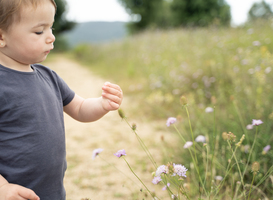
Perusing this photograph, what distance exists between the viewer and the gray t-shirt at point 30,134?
3.06 feet

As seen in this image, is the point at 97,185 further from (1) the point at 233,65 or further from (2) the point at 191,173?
(1) the point at 233,65

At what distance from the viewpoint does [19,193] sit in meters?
0.87

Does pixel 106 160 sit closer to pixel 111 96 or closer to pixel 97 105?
pixel 97 105

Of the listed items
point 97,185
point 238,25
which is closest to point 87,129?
point 97,185

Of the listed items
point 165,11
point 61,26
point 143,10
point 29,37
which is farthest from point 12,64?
point 61,26

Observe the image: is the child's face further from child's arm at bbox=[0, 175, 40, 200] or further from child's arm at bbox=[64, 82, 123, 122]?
child's arm at bbox=[0, 175, 40, 200]

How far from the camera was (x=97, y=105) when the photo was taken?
1.21 m

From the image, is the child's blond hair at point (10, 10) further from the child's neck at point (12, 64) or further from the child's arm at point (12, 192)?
the child's arm at point (12, 192)

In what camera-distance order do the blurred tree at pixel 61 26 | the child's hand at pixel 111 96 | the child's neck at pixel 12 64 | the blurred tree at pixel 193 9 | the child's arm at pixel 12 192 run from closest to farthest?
the child's arm at pixel 12 192
the child's neck at pixel 12 64
the child's hand at pixel 111 96
the blurred tree at pixel 193 9
the blurred tree at pixel 61 26

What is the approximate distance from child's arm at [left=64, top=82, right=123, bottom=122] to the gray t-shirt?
0.19 m

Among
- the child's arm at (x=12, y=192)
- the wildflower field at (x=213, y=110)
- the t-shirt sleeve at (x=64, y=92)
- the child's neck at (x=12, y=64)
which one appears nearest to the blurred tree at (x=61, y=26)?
the wildflower field at (x=213, y=110)

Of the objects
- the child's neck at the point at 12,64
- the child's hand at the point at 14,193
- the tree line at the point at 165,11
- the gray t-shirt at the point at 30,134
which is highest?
the tree line at the point at 165,11

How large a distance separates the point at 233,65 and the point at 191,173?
2.05m

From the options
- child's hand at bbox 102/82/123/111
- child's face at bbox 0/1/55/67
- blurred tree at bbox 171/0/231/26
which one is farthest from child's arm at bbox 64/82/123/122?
blurred tree at bbox 171/0/231/26
